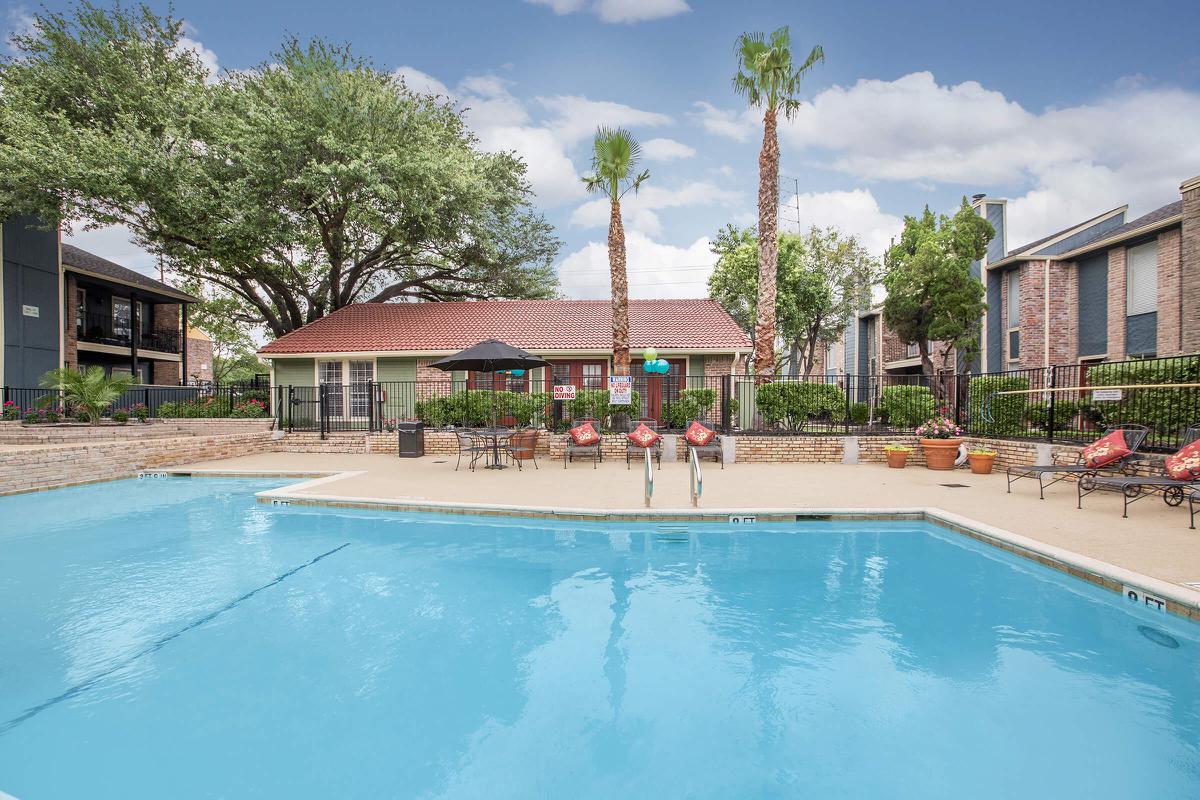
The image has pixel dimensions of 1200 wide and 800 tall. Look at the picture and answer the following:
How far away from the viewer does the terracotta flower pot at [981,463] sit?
1095 cm

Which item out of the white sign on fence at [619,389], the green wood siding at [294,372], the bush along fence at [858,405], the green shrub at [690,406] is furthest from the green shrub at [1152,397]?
the green wood siding at [294,372]

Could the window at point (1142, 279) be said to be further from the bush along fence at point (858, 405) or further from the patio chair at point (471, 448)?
the patio chair at point (471, 448)

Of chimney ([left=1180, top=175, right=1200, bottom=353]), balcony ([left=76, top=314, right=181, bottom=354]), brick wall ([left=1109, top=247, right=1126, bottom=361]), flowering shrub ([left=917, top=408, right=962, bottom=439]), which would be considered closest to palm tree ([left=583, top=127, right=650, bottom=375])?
flowering shrub ([left=917, top=408, right=962, bottom=439])

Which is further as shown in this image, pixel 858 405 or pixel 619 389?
pixel 858 405

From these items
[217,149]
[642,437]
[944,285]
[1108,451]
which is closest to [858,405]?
[944,285]

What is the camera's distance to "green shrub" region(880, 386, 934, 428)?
42.5ft

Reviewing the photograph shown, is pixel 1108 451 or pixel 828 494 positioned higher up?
pixel 1108 451

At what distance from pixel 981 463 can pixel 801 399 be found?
401cm

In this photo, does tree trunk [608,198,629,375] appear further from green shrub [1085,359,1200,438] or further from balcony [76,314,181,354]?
balcony [76,314,181,354]

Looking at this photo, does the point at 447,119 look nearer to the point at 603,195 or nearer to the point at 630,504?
the point at 603,195

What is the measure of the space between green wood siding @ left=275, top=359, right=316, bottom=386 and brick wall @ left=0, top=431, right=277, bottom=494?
18.8ft

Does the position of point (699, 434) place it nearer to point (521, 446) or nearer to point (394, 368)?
point (521, 446)

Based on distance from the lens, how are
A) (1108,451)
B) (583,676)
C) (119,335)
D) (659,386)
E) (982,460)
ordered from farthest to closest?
(119,335)
(659,386)
(982,460)
(1108,451)
(583,676)

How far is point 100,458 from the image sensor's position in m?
11.3
